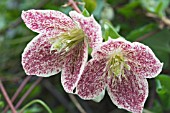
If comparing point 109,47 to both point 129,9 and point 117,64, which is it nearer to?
point 117,64

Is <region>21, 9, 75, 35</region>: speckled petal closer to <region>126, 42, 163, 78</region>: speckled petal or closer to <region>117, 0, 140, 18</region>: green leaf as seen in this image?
<region>126, 42, 163, 78</region>: speckled petal

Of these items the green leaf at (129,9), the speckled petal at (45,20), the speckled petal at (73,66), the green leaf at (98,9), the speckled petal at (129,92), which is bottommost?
the green leaf at (129,9)

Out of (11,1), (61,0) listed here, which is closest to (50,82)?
(61,0)

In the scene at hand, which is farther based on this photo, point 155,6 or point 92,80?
point 155,6

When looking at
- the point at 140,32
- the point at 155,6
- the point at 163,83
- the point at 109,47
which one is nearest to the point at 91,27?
the point at 109,47

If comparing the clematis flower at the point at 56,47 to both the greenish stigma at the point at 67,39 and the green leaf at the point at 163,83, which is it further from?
the green leaf at the point at 163,83

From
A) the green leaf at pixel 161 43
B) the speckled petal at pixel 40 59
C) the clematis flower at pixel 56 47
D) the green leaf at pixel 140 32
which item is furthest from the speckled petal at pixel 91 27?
the green leaf at pixel 161 43

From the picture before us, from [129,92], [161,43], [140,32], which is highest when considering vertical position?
[129,92]
